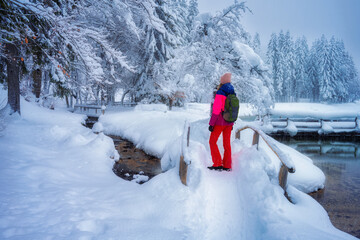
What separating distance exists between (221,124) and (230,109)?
1.32 ft

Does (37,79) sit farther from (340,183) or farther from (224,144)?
(340,183)

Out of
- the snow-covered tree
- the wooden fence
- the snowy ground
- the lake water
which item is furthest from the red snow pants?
the wooden fence

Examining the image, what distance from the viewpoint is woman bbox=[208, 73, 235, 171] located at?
411 centimetres

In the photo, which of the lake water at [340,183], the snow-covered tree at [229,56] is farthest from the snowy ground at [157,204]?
the snow-covered tree at [229,56]

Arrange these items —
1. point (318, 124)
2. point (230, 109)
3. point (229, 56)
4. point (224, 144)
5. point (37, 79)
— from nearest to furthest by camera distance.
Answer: point (230, 109), point (224, 144), point (229, 56), point (37, 79), point (318, 124)

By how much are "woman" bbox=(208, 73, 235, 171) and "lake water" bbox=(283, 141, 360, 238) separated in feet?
11.2

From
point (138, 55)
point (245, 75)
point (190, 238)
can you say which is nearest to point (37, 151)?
point (190, 238)

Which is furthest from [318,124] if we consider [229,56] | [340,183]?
[229,56]

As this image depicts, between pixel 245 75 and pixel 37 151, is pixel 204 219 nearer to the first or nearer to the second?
pixel 37 151

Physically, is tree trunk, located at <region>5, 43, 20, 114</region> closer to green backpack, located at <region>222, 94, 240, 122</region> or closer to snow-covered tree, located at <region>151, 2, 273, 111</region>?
snow-covered tree, located at <region>151, 2, 273, 111</region>

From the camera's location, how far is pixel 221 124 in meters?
4.23

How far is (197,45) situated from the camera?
33.8 ft

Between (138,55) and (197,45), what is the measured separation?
10.8 m

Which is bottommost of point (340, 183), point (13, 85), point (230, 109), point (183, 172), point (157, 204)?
point (340, 183)
